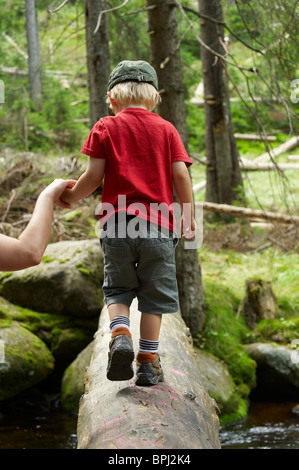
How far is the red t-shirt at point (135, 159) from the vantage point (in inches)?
122

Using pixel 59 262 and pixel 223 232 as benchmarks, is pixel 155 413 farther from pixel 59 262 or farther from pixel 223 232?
pixel 223 232

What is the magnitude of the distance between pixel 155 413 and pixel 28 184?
805cm

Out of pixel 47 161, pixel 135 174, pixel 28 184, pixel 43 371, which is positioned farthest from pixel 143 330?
pixel 47 161

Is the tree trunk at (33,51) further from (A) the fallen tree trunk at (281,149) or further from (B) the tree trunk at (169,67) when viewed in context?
(B) the tree trunk at (169,67)

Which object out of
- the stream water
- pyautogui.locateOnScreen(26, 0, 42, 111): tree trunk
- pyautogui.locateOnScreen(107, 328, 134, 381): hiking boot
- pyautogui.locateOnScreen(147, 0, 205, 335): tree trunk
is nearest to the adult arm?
pyautogui.locateOnScreen(107, 328, 134, 381): hiking boot

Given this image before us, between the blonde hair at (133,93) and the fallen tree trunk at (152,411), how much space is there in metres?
1.77

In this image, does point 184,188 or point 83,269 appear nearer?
point 184,188

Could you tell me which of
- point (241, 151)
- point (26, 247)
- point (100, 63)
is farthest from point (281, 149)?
point (26, 247)

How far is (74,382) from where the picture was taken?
20.7 ft

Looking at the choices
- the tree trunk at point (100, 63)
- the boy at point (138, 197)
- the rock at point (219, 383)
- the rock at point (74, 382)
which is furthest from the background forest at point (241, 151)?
the boy at point (138, 197)

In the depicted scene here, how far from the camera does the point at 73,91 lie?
2111 centimetres

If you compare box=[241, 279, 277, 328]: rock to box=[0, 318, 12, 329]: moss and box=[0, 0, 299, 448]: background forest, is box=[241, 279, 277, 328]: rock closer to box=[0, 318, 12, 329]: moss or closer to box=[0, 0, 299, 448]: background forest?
box=[0, 0, 299, 448]: background forest

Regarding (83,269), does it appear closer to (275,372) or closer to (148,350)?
(275,372)

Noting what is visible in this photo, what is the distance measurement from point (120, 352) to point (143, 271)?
52 centimetres
